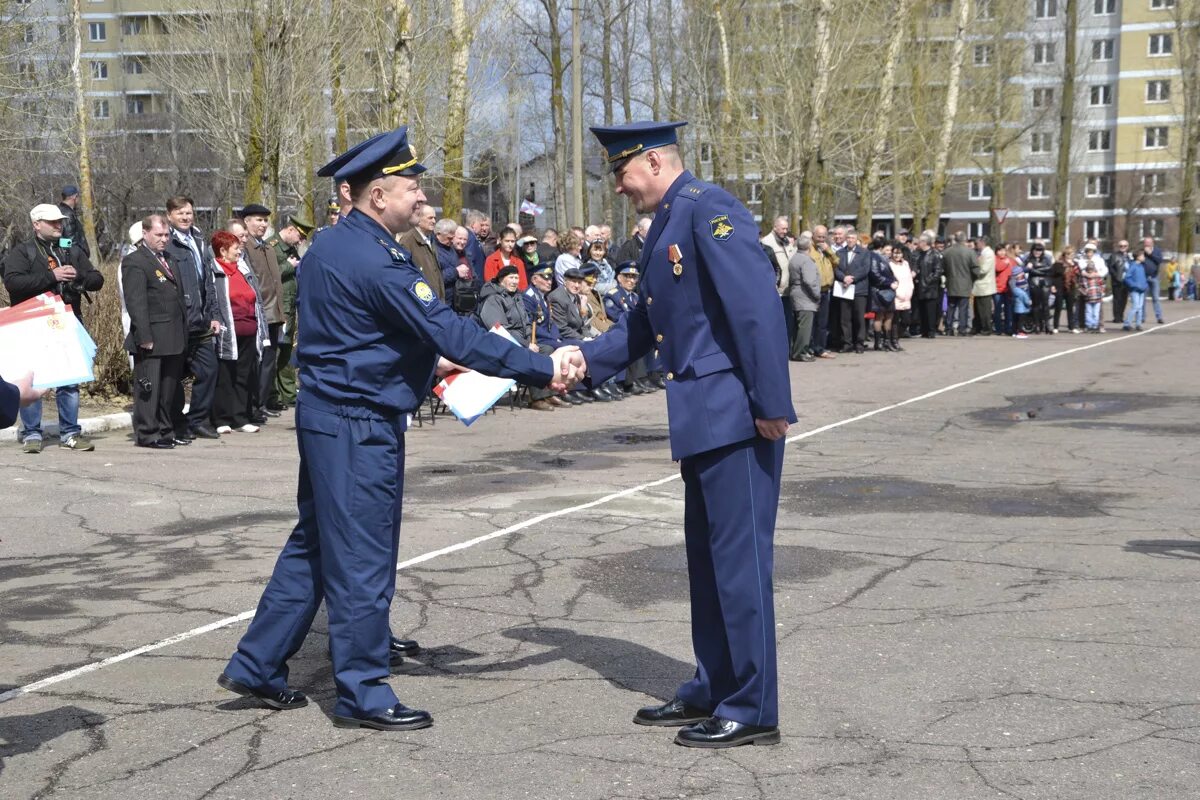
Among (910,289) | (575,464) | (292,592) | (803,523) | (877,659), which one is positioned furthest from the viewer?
(910,289)

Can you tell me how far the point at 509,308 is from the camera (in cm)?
1608

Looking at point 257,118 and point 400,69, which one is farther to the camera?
point 257,118

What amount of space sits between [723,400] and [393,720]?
1.57 m

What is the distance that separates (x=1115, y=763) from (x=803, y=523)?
4432 millimetres

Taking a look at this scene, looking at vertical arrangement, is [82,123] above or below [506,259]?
above

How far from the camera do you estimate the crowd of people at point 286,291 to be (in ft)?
42.1

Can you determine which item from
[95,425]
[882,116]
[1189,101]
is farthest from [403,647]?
[1189,101]

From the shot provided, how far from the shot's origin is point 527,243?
60.0 ft

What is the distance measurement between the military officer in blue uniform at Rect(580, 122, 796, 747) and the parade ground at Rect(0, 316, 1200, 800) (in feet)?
0.87

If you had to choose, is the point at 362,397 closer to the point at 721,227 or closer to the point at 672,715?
the point at 721,227

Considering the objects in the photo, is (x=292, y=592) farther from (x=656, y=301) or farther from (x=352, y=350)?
(x=656, y=301)

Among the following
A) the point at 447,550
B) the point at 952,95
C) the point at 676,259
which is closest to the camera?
the point at 676,259

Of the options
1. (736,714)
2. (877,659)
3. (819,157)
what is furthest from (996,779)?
(819,157)

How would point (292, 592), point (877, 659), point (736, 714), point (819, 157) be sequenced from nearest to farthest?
point (736, 714) → point (292, 592) → point (877, 659) → point (819, 157)
